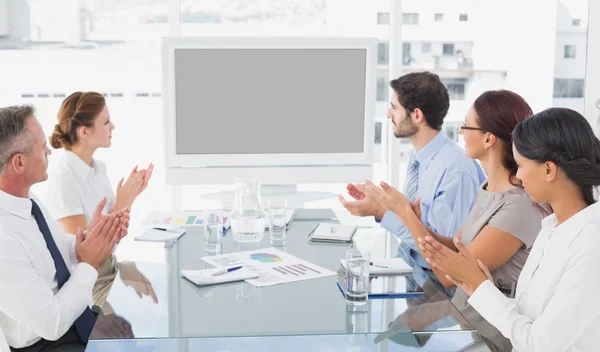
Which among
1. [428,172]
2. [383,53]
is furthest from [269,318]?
[383,53]

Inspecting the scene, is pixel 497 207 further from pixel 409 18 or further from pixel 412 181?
pixel 409 18

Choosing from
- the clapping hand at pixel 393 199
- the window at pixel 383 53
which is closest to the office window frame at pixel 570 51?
the window at pixel 383 53

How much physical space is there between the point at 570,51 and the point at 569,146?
318 centimetres

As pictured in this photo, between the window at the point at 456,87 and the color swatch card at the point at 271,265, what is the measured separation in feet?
9.62

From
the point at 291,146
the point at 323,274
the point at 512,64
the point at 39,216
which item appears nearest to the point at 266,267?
the point at 323,274

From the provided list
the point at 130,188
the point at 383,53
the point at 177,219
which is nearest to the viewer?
the point at 177,219

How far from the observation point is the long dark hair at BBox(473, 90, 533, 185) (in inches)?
93.4

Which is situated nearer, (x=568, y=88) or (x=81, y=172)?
(x=81, y=172)

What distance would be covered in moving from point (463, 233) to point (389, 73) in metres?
2.52

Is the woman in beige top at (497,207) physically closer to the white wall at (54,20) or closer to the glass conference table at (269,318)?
the glass conference table at (269,318)

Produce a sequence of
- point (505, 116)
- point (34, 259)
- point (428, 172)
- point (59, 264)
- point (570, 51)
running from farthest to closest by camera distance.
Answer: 1. point (570, 51)
2. point (428, 172)
3. point (505, 116)
4. point (59, 264)
5. point (34, 259)

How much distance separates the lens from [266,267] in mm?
2230

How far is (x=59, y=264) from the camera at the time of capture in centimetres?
→ 214

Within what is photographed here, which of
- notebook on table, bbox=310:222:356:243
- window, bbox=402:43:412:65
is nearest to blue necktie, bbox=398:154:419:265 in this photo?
notebook on table, bbox=310:222:356:243
